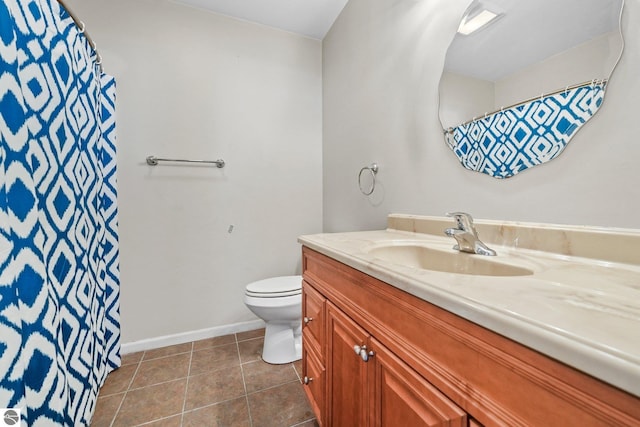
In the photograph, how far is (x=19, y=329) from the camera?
80 cm

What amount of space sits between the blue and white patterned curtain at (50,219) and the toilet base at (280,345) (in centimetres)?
86

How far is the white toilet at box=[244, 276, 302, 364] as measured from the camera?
1505 millimetres

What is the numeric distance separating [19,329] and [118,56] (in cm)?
167

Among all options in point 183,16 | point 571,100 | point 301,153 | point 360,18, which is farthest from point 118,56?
point 571,100

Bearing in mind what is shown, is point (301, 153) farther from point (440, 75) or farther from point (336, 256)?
point (336, 256)

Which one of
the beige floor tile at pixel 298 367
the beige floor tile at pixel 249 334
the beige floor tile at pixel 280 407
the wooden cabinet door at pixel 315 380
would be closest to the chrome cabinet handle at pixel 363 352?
the wooden cabinet door at pixel 315 380

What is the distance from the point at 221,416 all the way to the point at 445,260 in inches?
48.6

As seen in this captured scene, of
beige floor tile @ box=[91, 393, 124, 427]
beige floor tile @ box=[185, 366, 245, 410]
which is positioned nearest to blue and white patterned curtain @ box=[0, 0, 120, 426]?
beige floor tile @ box=[91, 393, 124, 427]

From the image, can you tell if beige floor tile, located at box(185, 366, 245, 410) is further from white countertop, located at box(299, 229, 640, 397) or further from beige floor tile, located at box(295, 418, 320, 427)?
white countertop, located at box(299, 229, 640, 397)

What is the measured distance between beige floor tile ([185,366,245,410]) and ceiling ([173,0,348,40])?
243cm

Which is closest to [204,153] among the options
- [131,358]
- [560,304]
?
[131,358]

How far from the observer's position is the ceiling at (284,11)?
70.4 inches

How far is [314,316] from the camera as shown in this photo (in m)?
1.04

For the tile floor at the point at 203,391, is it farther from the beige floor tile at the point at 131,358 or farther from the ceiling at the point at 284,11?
the ceiling at the point at 284,11
